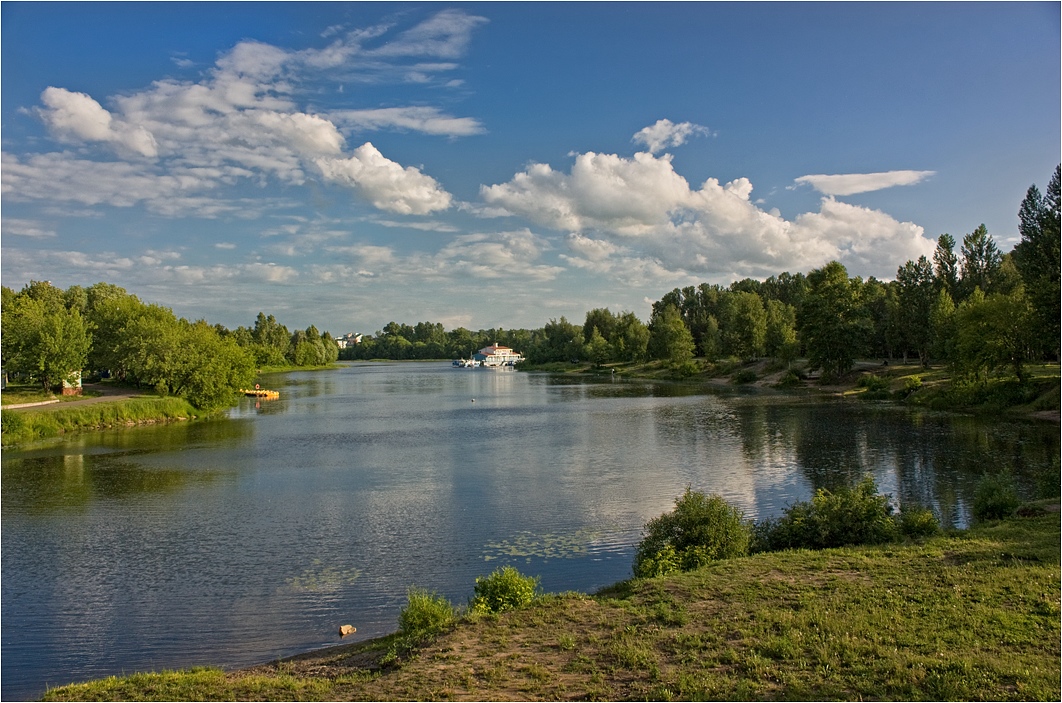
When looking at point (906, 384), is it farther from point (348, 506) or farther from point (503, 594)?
point (503, 594)

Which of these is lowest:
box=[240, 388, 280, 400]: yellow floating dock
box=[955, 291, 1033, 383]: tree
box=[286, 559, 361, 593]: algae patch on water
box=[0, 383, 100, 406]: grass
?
box=[286, 559, 361, 593]: algae patch on water

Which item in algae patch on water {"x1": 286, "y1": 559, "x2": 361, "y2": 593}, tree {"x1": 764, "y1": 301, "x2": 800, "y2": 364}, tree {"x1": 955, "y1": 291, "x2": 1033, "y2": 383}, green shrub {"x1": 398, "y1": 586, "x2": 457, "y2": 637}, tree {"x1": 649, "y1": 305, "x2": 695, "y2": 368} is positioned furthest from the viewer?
tree {"x1": 649, "y1": 305, "x2": 695, "y2": 368}

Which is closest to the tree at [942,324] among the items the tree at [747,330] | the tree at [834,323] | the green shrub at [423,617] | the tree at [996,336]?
the tree at [834,323]

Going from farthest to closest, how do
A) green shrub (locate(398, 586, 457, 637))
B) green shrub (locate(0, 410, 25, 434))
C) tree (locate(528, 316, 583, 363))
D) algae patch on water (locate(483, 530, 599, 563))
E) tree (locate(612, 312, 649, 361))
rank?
tree (locate(528, 316, 583, 363)) → tree (locate(612, 312, 649, 361)) → green shrub (locate(0, 410, 25, 434)) → algae patch on water (locate(483, 530, 599, 563)) → green shrub (locate(398, 586, 457, 637))

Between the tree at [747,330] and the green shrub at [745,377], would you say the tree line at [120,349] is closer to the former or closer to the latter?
the green shrub at [745,377]

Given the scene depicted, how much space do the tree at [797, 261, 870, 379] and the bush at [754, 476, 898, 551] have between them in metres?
62.4

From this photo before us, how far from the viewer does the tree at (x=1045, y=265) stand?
4400 cm

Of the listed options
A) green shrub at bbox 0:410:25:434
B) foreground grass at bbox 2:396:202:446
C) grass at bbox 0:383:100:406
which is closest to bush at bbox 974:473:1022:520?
foreground grass at bbox 2:396:202:446

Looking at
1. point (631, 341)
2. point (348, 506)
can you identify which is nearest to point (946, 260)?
point (631, 341)

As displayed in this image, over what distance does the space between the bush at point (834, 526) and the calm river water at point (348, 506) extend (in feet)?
11.7

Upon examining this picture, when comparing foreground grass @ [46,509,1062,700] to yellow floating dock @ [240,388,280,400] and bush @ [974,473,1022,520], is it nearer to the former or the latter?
bush @ [974,473,1022,520]

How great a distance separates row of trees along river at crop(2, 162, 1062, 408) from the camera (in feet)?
158

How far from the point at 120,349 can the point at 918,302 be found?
79.4 metres

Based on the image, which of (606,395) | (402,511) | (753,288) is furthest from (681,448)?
(753,288)
